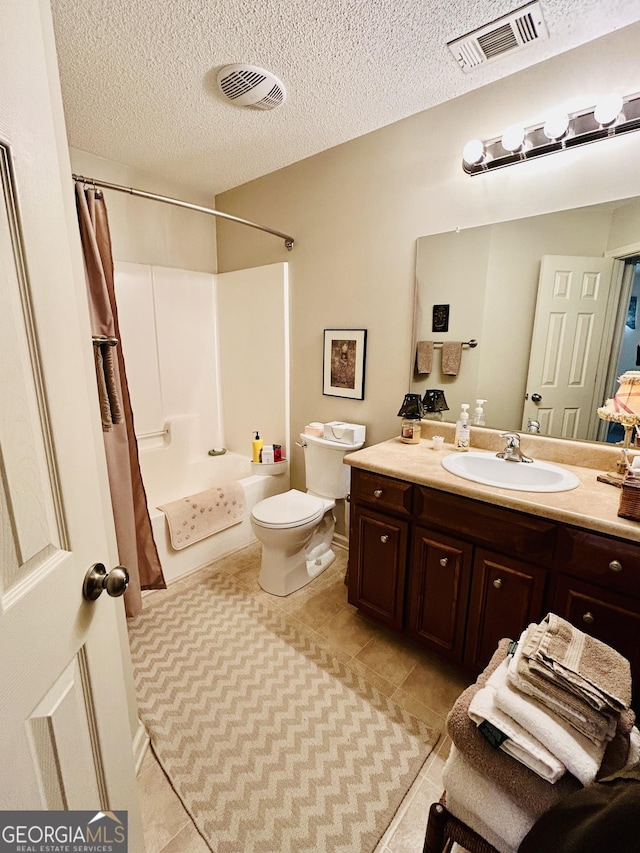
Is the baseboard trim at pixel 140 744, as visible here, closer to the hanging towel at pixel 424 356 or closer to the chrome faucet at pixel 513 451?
the chrome faucet at pixel 513 451

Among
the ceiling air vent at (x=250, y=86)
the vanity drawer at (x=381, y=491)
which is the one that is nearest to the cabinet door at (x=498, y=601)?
the vanity drawer at (x=381, y=491)

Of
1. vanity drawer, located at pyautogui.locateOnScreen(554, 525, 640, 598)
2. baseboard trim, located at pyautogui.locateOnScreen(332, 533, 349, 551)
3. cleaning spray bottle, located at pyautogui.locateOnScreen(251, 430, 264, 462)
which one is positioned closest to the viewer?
vanity drawer, located at pyautogui.locateOnScreen(554, 525, 640, 598)

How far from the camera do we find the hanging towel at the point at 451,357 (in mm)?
1910

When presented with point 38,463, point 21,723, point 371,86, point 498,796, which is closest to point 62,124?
point 38,463

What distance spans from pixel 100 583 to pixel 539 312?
1.83 metres

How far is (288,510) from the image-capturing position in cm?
214

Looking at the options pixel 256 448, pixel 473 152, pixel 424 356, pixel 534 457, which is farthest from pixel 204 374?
pixel 534 457

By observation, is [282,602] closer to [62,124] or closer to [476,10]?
[62,124]

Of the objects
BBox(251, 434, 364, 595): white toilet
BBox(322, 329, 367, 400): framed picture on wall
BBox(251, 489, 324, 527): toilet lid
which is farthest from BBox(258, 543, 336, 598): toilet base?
BBox(322, 329, 367, 400): framed picture on wall

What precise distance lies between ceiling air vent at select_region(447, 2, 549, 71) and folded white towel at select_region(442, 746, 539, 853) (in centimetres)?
220

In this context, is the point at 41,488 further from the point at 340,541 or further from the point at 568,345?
the point at 340,541

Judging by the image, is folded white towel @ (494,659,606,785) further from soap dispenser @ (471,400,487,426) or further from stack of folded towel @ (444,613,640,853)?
soap dispenser @ (471,400,487,426)

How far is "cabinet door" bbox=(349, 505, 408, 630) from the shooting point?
166 cm

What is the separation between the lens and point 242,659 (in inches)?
67.2
